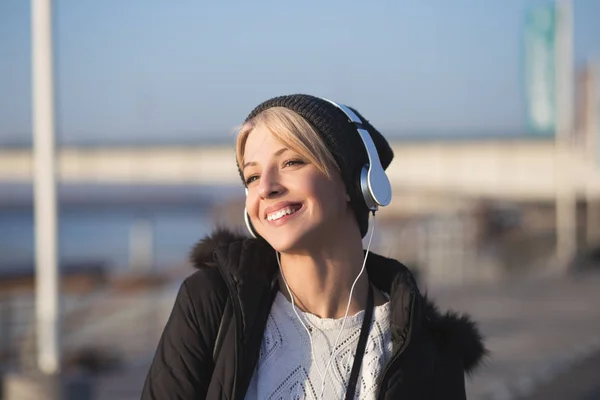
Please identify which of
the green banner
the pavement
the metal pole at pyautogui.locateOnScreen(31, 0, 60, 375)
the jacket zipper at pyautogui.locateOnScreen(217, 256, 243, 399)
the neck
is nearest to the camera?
the jacket zipper at pyautogui.locateOnScreen(217, 256, 243, 399)

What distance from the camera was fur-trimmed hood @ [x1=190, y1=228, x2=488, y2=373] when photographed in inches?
83.7

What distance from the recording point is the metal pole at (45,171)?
6.01 meters

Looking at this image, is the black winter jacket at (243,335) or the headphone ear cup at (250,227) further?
the headphone ear cup at (250,227)

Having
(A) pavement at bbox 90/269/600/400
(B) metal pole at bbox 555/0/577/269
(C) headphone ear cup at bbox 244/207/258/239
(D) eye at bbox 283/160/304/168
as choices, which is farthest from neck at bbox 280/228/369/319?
(B) metal pole at bbox 555/0/577/269

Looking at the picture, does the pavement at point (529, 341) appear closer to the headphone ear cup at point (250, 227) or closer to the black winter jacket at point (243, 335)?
the black winter jacket at point (243, 335)

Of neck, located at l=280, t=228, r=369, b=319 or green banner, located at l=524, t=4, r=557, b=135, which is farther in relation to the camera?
green banner, located at l=524, t=4, r=557, b=135

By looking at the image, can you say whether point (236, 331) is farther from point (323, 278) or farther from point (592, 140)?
point (592, 140)

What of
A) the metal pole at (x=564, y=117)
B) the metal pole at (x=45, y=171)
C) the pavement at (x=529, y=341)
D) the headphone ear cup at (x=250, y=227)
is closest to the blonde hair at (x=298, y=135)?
the headphone ear cup at (x=250, y=227)

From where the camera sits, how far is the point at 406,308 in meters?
2.14

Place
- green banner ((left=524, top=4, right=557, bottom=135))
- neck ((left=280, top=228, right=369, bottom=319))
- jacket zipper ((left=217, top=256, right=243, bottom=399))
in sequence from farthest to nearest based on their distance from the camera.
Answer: green banner ((left=524, top=4, right=557, bottom=135)) < neck ((left=280, top=228, right=369, bottom=319)) < jacket zipper ((left=217, top=256, right=243, bottom=399))

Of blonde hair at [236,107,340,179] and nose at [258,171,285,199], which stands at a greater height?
blonde hair at [236,107,340,179]

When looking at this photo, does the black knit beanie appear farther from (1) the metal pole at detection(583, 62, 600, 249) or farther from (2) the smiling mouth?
(1) the metal pole at detection(583, 62, 600, 249)

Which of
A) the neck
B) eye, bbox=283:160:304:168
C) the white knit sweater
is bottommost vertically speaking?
the white knit sweater

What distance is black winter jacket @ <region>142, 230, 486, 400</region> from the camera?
76.1 inches
